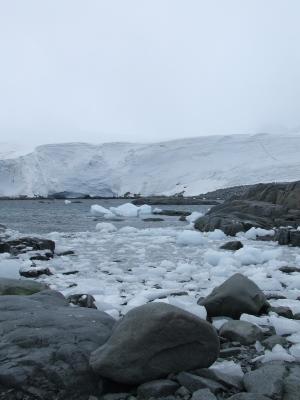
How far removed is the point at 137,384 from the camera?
3.66 m

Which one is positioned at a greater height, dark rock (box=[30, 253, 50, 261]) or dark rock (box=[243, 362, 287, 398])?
dark rock (box=[243, 362, 287, 398])

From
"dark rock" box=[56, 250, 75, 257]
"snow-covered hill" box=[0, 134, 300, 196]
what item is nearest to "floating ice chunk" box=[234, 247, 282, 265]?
"dark rock" box=[56, 250, 75, 257]

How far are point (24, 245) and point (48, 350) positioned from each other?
9.08 metres

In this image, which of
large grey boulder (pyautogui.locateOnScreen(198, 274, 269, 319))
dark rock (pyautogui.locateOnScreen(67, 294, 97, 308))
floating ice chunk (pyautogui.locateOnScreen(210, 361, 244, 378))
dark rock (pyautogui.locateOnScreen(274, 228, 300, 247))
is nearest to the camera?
floating ice chunk (pyautogui.locateOnScreen(210, 361, 244, 378))

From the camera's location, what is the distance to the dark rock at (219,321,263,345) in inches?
187

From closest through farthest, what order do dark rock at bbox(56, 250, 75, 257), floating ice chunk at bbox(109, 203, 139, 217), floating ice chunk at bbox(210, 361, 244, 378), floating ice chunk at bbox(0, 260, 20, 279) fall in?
floating ice chunk at bbox(210, 361, 244, 378) → floating ice chunk at bbox(0, 260, 20, 279) → dark rock at bbox(56, 250, 75, 257) → floating ice chunk at bbox(109, 203, 139, 217)

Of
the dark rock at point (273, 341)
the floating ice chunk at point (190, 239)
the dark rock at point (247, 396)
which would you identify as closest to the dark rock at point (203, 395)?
the dark rock at point (247, 396)

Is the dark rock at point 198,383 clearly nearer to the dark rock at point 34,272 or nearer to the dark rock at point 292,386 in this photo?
the dark rock at point 292,386

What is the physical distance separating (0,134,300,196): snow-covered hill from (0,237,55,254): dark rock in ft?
207

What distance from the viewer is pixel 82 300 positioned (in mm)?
6105

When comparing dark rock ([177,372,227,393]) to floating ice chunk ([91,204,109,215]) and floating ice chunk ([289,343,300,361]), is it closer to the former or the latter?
floating ice chunk ([289,343,300,361])

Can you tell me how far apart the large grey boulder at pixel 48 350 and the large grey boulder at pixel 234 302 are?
165 centimetres

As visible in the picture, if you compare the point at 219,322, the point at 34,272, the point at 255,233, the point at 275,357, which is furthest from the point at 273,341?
the point at 255,233

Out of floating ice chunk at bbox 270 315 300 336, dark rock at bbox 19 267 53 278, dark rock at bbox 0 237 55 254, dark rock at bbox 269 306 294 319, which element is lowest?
dark rock at bbox 0 237 55 254
